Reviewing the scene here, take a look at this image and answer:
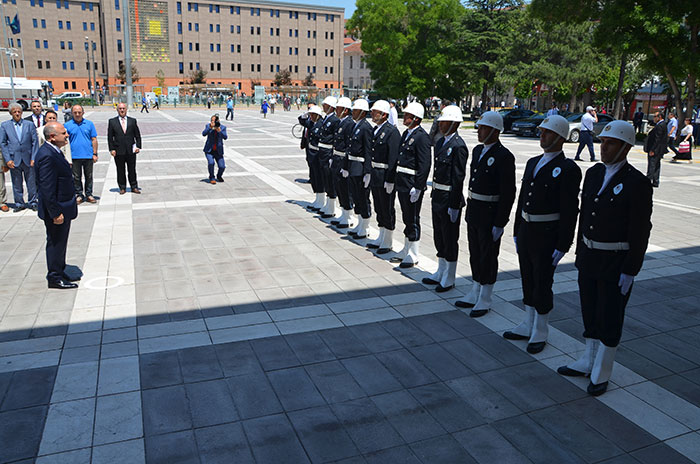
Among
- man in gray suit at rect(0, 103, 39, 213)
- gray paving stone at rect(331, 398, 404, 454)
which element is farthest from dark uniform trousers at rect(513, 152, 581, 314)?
man in gray suit at rect(0, 103, 39, 213)

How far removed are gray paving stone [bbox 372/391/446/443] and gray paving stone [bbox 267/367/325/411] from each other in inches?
20.3

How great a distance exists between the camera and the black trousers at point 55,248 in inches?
258

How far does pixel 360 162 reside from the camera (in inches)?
344

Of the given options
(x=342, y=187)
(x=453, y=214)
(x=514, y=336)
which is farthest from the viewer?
(x=342, y=187)

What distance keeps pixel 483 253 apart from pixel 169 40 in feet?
313

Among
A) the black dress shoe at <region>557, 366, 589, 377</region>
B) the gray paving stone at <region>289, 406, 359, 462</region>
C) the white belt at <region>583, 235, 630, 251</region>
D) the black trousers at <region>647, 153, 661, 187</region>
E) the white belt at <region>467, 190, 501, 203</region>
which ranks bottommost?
the gray paving stone at <region>289, 406, 359, 462</region>

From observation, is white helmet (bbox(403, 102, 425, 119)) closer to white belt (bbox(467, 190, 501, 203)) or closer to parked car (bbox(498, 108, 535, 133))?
white belt (bbox(467, 190, 501, 203))

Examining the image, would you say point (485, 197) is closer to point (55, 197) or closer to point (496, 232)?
point (496, 232)

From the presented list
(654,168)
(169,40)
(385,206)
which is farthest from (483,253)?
(169,40)

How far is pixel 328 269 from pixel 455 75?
5016 centimetres

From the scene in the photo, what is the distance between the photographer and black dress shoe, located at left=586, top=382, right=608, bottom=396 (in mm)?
4574

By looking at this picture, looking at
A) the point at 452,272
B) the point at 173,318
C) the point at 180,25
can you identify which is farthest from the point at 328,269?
the point at 180,25

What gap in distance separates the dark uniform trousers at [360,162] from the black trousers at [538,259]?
3558 mm

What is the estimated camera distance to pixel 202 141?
80.5 feet
